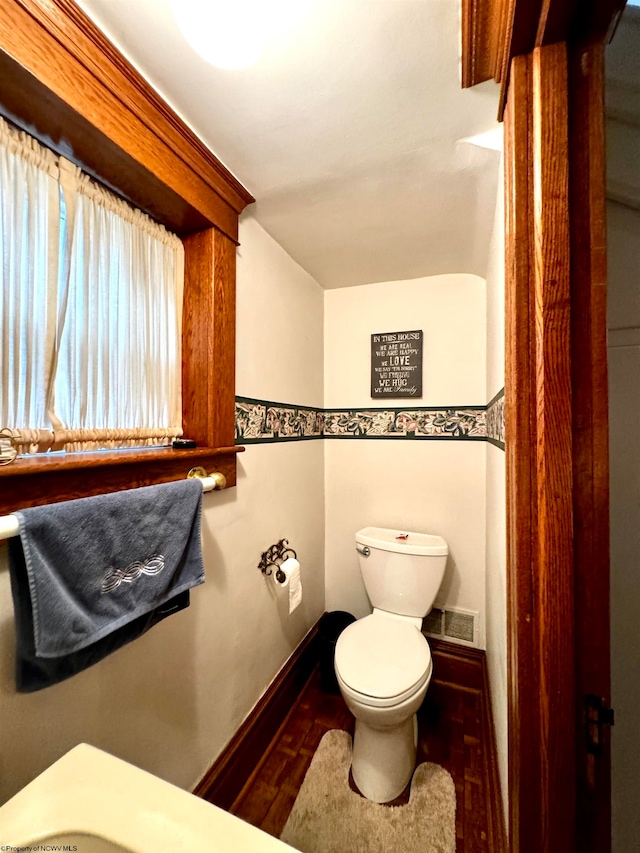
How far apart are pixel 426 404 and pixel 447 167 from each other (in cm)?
106

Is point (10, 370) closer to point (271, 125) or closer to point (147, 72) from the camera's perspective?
point (147, 72)

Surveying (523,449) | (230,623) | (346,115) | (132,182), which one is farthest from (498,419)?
(132,182)

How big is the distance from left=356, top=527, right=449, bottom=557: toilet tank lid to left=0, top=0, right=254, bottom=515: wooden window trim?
859 mm

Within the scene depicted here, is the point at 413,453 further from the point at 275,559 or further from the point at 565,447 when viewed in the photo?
the point at 565,447

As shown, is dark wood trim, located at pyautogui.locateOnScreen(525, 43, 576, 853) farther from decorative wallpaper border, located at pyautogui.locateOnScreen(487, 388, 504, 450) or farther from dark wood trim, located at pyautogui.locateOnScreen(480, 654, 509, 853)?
dark wood trim, located at pyautogui.locateOnScreen(480, 654, 509, 853)

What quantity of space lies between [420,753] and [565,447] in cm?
152

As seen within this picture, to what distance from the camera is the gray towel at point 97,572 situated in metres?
0.60

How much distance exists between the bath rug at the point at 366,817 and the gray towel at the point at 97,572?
93 centimetres

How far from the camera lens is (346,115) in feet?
2.84

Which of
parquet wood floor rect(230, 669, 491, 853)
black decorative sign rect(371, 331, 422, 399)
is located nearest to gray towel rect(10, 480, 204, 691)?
parquet wood floor rect(230, 669, 491, 853)

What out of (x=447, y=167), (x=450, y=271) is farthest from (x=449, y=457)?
(x=447, y=167)

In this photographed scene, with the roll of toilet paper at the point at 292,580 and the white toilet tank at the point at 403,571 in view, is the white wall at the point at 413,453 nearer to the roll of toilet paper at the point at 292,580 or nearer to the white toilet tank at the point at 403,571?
the white toilet tank at the point at 403,571

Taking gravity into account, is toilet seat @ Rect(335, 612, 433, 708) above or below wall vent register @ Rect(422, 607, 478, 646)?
above

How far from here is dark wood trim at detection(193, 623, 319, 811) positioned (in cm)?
109
